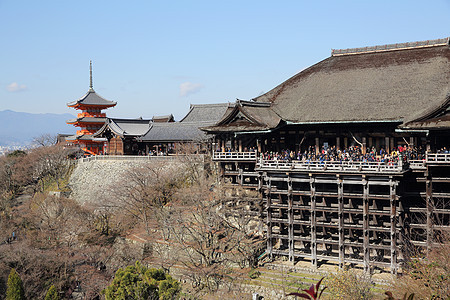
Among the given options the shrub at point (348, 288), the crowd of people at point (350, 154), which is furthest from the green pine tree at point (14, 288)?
the shrub at point (348, 288)

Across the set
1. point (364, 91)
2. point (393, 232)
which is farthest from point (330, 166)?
point (364, 91)

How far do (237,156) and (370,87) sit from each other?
11734 mm

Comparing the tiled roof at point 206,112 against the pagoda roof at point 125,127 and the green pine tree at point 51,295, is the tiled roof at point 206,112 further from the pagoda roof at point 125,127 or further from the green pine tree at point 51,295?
the green pine tree at point 51,295

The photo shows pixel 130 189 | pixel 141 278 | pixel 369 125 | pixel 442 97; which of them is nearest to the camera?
pixel 141 278

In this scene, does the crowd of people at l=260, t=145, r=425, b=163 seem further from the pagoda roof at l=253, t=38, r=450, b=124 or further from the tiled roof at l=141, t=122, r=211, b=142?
the tiled roof at l=141, t=122, r=211, b=142

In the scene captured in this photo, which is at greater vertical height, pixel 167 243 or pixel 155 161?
pixel 155 161

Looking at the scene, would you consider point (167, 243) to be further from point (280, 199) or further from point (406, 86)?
point (406, 86)

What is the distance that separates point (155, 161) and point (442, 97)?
90.4 ft

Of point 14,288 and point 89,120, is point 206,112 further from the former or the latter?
point 14,288

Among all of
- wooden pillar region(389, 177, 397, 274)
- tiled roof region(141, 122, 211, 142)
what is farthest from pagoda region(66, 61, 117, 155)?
wooden pillar region(389, 177, 397, 274)

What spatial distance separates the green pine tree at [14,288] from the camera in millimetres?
29594

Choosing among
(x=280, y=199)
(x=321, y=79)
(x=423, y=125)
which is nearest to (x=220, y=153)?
(x=280, y=199)

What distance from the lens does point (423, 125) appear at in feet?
96.5

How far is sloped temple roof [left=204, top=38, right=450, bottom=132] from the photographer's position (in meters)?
32.4
